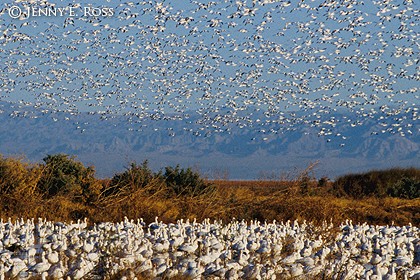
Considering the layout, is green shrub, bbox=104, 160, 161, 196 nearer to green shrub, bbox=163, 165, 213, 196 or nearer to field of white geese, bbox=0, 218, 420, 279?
green shrub, bbox=163, 165, 213, 196

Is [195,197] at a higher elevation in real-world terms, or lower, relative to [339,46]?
lower

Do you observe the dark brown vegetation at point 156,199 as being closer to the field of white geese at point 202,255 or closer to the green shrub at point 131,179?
the green shrub at point 131,179

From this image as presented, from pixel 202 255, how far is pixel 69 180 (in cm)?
1022

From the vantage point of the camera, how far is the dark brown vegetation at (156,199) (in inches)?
679

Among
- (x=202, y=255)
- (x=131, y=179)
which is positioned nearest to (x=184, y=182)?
(x=131, y=179)

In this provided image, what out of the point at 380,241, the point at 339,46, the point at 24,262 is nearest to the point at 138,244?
the point at 24,262

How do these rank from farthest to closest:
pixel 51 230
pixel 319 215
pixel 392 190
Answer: pixel 392 190 < pixel 319 215 < pixel 51 230

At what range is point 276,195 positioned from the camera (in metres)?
19.5

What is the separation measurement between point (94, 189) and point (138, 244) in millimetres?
8945

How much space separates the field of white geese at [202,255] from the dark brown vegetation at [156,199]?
14.7 feet

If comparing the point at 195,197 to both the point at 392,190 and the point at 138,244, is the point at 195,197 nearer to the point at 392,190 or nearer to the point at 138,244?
the point at 138,244

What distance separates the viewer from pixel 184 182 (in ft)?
69.3

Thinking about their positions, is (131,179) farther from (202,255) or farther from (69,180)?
(202,255)

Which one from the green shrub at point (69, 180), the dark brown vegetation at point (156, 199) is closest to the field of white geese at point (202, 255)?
the dark brown vegetation at point (156, 199)
